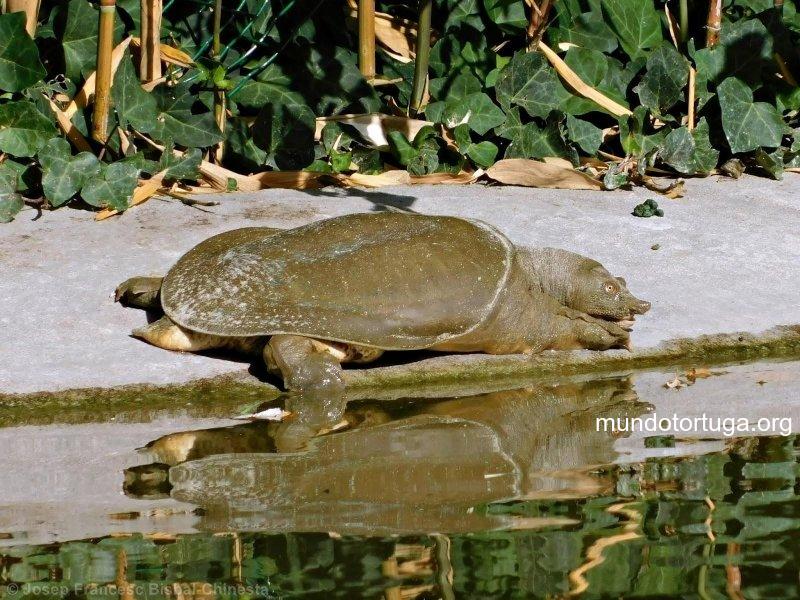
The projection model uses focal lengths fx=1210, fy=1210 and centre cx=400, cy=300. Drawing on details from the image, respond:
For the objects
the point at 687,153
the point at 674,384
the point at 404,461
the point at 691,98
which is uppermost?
the point at 691,98

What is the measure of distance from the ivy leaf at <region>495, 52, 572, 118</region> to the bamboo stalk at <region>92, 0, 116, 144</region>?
1.95 m

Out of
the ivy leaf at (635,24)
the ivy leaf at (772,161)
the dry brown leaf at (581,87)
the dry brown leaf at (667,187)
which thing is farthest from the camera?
the ivy leaf at (635,24)

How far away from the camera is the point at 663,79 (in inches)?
244

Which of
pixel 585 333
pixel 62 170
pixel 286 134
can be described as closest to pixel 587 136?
pixel 286 134

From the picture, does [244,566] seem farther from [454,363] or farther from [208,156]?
[208,156]

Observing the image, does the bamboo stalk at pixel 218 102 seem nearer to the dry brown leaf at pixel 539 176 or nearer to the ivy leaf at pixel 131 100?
the ivy leaf at pixel 131 100

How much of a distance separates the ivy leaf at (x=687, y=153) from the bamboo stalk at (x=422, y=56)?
49.4 inches

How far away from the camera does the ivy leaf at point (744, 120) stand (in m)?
6.07

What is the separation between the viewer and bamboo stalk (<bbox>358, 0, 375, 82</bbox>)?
6156 millimetres

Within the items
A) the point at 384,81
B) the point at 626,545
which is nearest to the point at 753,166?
the point at 384,81

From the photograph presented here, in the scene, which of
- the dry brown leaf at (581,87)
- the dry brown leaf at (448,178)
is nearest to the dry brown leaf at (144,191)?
the dry brown leaf at (448,178)

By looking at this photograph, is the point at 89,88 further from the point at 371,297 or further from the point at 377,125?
the point at 371,297

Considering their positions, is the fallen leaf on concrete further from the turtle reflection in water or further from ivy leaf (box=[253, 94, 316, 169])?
ivy leaf (box=[253, 94, 316, 169])

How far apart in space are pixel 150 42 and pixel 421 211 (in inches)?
61.7
